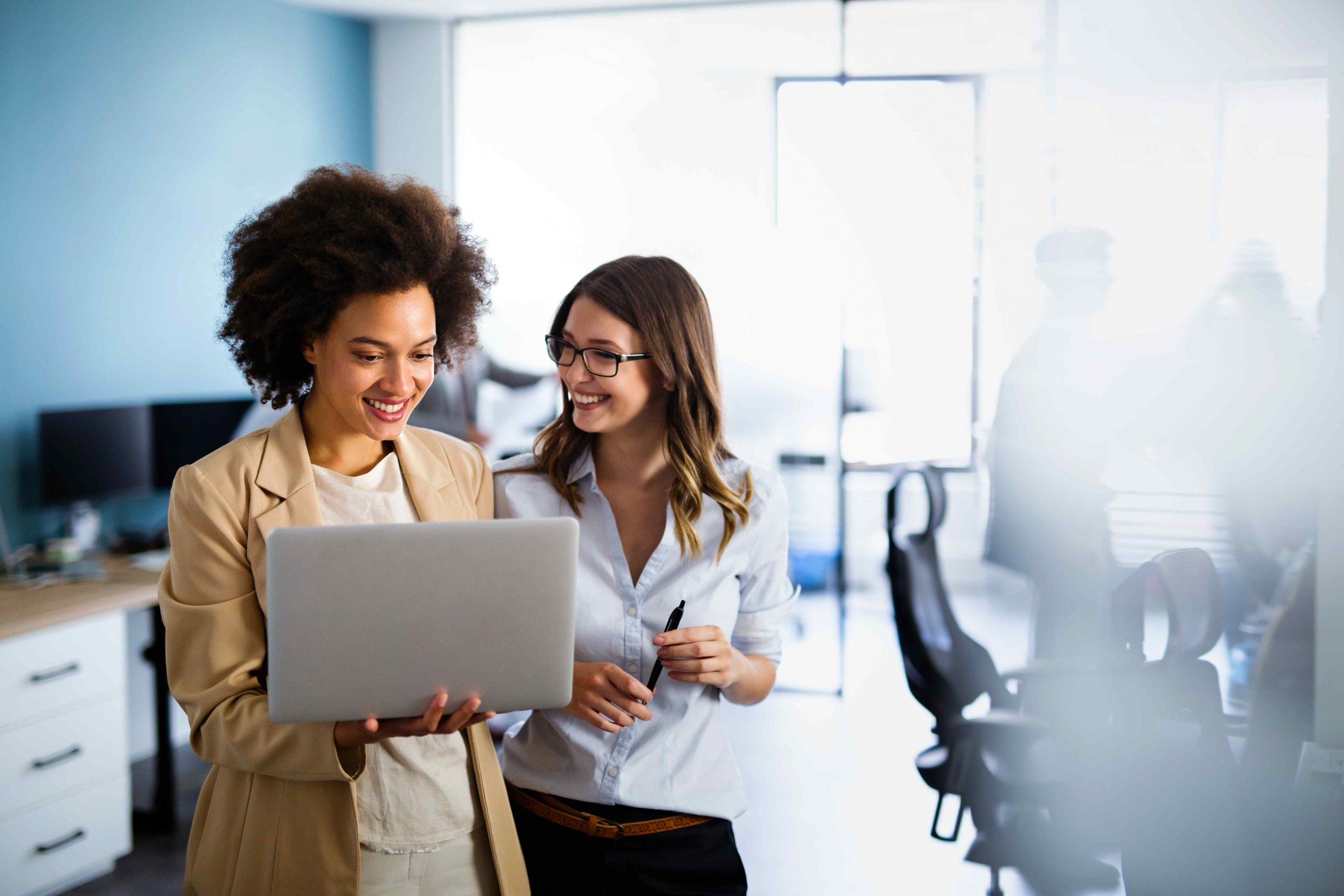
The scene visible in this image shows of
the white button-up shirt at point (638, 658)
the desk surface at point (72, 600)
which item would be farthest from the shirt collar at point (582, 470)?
the desk surface at point (72, 600)

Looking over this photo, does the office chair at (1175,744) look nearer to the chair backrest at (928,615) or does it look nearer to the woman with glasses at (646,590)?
the chair backrest at (928,615)

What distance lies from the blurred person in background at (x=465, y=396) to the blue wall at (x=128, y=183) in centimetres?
88

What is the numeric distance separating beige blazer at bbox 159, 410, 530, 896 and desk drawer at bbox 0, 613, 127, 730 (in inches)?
73.3

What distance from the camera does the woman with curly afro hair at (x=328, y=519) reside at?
125 cm

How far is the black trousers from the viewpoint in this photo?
1465 millimetres

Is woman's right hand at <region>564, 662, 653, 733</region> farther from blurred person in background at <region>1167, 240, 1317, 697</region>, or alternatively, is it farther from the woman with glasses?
blurred person in background at <region>1167, 240, 1317, 697</region>

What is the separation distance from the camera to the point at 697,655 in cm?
146

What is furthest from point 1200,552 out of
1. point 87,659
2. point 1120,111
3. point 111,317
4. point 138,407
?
point 111,317

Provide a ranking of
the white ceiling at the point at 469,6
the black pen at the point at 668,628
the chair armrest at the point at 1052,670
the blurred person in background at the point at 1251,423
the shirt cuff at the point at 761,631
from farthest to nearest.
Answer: the white ceiling at the point at 469,6 → the chair armrest at the point at 1052,670 → the blurred person in background at the point at 1251,423 → the shirt cuff at the point at 761,631 → the black pen at the point at 668,628

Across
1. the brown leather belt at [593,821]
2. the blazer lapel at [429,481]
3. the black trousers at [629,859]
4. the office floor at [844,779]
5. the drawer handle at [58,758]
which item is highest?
the blazer lapel at [429,481]

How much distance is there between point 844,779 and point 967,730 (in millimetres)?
903

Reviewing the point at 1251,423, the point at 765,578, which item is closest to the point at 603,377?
the point at 765,578

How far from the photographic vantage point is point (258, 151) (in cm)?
452

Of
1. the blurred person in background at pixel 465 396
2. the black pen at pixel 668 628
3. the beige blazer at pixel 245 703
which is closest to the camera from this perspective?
the beige blazer at pixel 245 703
